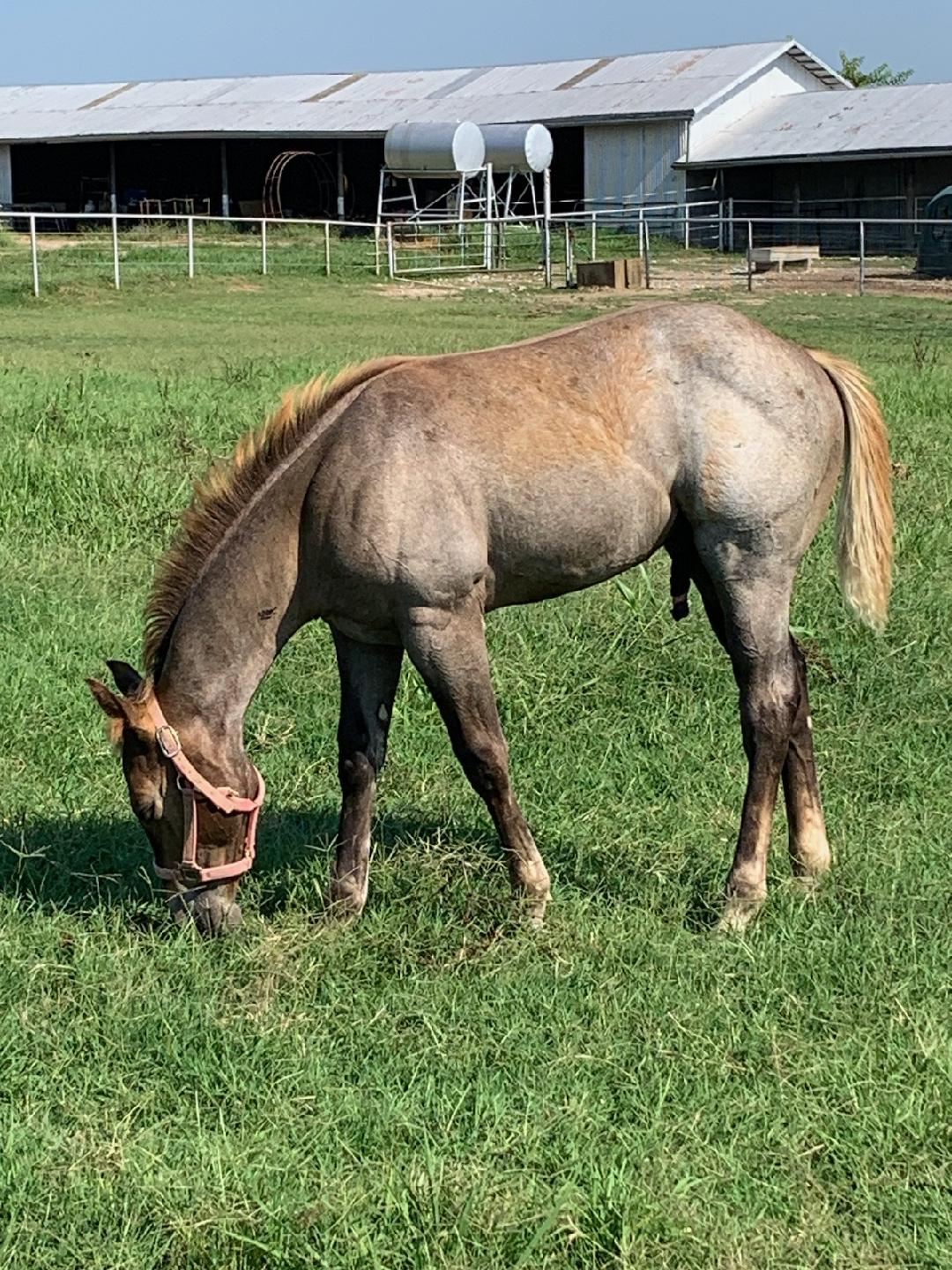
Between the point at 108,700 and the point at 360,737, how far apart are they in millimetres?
869

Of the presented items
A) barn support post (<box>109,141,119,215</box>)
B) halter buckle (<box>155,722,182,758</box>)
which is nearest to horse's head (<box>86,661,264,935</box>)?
halter buckle (<box>155,722,182,758</box>)

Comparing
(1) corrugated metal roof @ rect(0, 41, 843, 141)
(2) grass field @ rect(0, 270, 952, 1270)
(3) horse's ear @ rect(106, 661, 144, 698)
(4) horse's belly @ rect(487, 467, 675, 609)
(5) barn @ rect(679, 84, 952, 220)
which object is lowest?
(2) grass field @ rect(0, 270, 952, 1270)

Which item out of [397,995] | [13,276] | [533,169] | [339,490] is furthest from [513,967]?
[533,169]

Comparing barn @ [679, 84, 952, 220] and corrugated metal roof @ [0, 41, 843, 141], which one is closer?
barn @ [679, 84, 952, 220]

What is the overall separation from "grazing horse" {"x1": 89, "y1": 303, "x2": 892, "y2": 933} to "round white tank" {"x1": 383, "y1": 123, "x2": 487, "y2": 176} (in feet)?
108

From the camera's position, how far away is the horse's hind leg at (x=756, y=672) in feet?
16.1

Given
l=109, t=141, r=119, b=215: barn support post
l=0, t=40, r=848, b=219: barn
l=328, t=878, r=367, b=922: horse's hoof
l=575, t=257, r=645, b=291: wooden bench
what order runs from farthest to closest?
l=109, t=141, r=119, b=215: barn support post → l=0, t=40, r=848, b=219: barn → l=575, t=257, r=645, b=291: wooden bench → l=328, t=878, r=367, b=922: horse's hoof

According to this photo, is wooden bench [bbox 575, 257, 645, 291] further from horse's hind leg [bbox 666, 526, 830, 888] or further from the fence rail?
horse's hind leg [bbox 666, 526, 830, 888]

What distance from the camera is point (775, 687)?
5.02 metres

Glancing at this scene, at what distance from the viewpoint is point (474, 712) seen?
187 inches

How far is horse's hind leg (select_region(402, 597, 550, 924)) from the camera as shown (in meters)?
4.64

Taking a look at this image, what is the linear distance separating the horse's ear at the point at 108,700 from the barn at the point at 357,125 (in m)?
35.9

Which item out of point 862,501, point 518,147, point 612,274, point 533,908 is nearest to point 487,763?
point 533,908

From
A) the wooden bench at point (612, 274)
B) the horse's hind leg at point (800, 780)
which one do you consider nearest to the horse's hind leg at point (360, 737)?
the horse's hind leg at point (800, 780)
